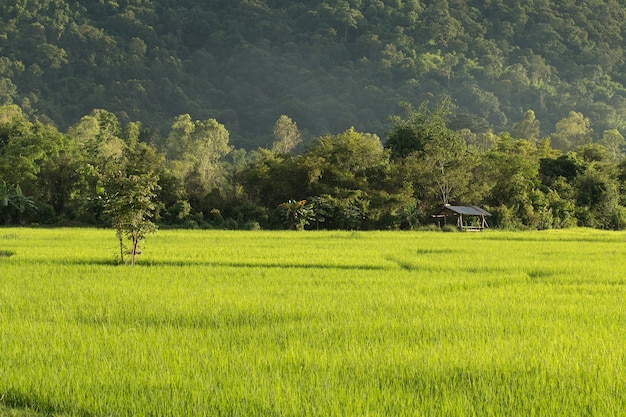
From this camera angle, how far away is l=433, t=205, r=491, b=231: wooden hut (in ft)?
101

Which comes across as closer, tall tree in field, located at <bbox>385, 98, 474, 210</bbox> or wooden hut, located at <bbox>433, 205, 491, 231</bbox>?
wooden hut, located at <bbox>433, 205, 491, 231</bbox>

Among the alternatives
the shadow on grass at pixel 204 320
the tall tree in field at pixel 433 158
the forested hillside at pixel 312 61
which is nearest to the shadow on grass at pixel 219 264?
the shadow on grass at pixel 204 320

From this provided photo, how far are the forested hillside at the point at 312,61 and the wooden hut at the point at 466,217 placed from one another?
4605cm

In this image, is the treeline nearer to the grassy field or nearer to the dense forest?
the dense forest

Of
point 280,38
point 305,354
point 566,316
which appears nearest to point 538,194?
point 566,316

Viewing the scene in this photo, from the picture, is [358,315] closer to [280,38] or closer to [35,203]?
[35,203]

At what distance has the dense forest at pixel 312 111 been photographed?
33.1 metres

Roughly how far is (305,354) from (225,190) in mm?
29963

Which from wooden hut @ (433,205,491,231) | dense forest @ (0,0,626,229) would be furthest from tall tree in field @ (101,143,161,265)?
wooden hut @ (433,205,491,231)

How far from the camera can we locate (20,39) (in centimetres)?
11556

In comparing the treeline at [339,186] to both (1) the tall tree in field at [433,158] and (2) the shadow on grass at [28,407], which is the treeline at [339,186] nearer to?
(1) the tall tree in field at [433,158]

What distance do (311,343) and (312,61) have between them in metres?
134

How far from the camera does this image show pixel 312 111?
352 feet

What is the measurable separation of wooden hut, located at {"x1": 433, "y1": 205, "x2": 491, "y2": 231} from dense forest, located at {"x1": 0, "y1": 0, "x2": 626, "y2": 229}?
3.18 ft
